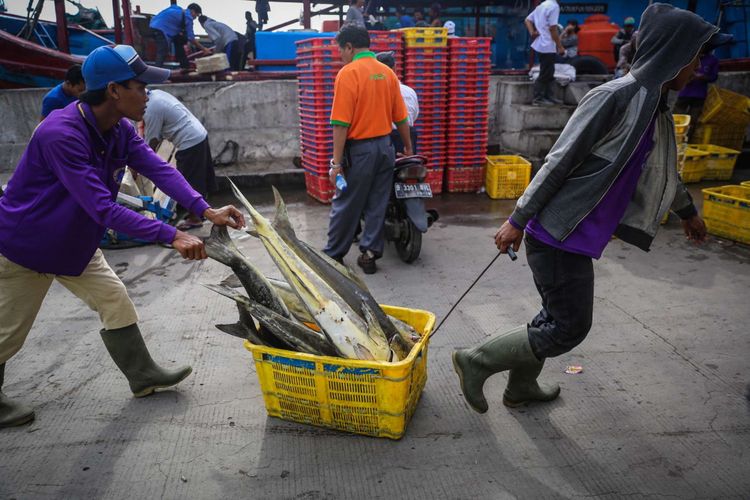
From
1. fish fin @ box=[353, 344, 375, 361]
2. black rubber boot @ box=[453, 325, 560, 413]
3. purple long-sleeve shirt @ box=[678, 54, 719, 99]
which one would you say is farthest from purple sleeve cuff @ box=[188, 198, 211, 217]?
purple long-sleeve shirt @ box=[678, 54, 719, 99]

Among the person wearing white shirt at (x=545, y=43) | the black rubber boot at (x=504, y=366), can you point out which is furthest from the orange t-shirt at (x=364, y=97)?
the person wearing white shirt at (x=545, y=43)

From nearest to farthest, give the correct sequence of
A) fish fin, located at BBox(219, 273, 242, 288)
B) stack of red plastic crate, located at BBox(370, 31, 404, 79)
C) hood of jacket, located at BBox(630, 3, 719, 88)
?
1. hood of jacket, located at BBox(630, 3, 719, 88)
2. fish fin, located at BBox(219, 273, 242, 288)
3. stack of red plastic crate, located at BBox(370, 31, 404, 79)

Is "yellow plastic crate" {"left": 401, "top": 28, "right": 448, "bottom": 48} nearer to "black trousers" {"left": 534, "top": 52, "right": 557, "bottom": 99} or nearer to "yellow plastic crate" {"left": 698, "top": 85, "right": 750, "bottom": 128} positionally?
"black trousers" {"left": 534, "top": 52, "right": 557, "bottom": 99}

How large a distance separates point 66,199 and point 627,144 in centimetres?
263

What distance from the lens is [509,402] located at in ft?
9.91

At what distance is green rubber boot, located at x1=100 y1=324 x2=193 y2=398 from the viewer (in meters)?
3.05

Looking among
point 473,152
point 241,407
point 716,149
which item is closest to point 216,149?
point 473,152

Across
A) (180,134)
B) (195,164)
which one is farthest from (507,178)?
(180,134)

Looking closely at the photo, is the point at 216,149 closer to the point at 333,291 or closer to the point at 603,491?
the point at 333,291

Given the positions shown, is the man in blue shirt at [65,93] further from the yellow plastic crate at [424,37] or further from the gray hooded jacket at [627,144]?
the yellow plastic crate at [424,37]

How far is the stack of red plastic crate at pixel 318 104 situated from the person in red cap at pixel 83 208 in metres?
4.04

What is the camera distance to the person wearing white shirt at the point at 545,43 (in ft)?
30.5

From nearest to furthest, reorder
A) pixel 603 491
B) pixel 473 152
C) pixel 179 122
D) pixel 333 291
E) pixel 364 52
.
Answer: pixel 603 491 < pixel 333 291 < pixel 364 52 < pixel 179 122 < pixel 473 152

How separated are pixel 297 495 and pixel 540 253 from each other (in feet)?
5.26
